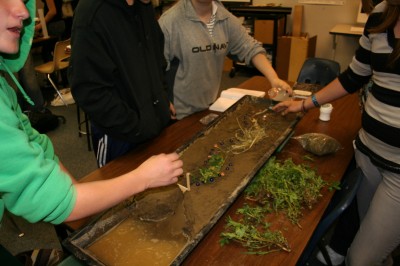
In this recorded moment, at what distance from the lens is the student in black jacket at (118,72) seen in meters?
1.29

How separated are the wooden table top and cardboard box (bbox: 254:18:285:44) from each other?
8.91 feet

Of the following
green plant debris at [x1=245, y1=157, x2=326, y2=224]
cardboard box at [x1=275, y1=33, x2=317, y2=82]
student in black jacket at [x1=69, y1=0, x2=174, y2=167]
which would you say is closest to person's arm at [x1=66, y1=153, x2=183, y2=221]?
green plant debris at [x1=245, y1=157, x2=326, y2=224]

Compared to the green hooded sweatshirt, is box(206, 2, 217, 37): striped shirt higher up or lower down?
higher up

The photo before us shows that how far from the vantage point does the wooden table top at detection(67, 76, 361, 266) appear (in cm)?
95

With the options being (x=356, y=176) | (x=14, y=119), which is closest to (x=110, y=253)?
(x=14, y=119)

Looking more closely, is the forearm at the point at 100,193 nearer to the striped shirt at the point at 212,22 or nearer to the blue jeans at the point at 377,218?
the blue jeans at the point at 377,218

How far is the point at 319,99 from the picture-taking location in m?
1.62

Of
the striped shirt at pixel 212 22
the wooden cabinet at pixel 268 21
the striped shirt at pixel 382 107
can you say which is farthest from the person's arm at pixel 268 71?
the wooden cabinet at pixel 268 21

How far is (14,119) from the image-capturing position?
70cm

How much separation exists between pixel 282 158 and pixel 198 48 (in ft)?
2.79

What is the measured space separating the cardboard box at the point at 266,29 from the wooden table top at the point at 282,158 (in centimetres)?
272

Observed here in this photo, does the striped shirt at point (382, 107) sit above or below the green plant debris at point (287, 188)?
above

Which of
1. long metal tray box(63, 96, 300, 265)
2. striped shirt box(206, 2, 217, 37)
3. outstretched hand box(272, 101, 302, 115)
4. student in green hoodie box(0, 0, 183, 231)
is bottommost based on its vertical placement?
long metal tray box(63, 96, 300, 265)

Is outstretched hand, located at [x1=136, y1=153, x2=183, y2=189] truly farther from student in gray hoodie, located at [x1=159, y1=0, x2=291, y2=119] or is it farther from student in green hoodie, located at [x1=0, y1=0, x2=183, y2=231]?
student in gray hoodie, located at [x1=159, y1=0, x2=291, y2=119]
